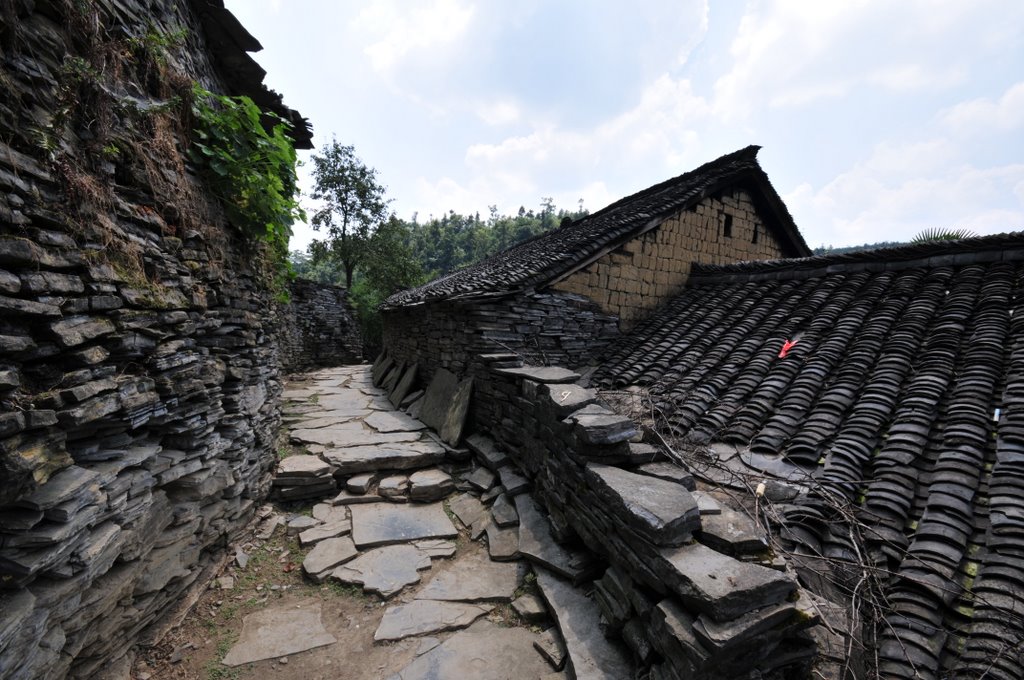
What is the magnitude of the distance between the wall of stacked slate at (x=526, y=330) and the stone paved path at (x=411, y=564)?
63.1 inches

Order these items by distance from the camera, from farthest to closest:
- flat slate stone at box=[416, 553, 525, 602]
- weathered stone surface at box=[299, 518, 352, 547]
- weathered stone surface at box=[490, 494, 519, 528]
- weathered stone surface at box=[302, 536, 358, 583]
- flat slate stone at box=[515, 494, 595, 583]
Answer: weathered stone surface at box=[490, 494, 519, 528], weathered stone surface at box=[299, 518, 352, 547], weathered stone surface at box=[302, 536, 358, 583], flat slate stone at box=[416, 553, 525, 602], flat slate stone at box=[515, 494, 595, 583]

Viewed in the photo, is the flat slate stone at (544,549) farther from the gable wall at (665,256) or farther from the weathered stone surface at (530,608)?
the gable wall at (665,256)

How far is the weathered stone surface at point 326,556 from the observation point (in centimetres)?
347

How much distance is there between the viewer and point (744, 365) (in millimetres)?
4484

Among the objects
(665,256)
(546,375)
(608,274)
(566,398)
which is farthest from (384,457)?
(665,256)

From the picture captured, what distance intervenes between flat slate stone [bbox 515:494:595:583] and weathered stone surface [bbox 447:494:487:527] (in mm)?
530

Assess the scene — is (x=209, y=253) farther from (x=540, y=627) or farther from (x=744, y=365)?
(x=744, y=365)

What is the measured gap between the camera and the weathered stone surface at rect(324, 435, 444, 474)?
4918mm

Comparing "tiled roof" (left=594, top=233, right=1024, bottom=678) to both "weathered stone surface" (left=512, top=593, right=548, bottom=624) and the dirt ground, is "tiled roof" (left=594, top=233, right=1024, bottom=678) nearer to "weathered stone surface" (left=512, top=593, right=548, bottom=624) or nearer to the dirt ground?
"weathered stone surface" (left=512, top=593, right=548, bottom=624)

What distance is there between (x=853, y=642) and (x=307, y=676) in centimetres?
334

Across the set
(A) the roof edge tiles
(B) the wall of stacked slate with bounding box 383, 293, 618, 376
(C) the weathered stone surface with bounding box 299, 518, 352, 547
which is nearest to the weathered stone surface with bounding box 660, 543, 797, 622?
(C) the weathered stone surface with bounding box 299, 518, 352, 547

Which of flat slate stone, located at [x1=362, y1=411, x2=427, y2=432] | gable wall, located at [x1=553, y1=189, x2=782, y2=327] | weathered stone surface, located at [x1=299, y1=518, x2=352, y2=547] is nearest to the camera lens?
weathered stone surface, located at [x1=299, y1=518, x2=352, y2=547]

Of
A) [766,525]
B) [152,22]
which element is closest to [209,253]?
[152,22]

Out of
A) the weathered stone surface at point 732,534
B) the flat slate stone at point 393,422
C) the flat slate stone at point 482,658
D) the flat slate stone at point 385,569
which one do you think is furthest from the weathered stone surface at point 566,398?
the flat slate stone at point 393,422
